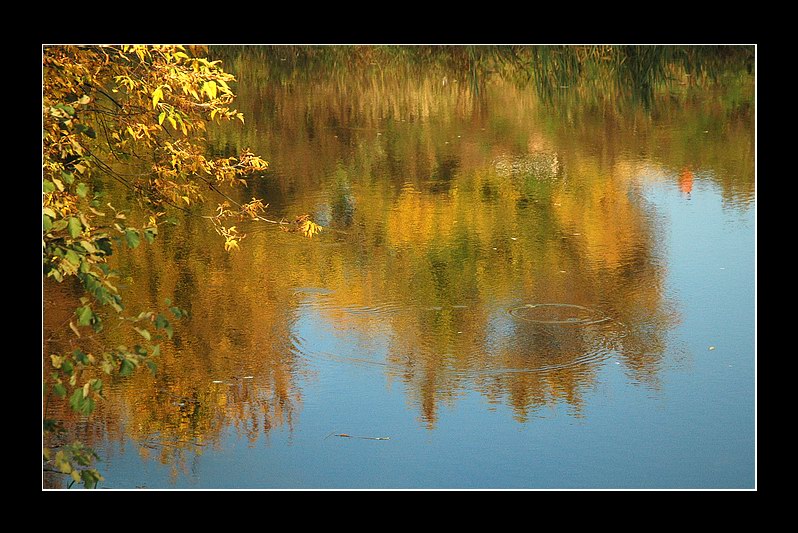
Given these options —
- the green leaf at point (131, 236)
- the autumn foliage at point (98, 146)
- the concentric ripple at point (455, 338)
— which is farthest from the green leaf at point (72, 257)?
the concentric ripple at point (455, 338)

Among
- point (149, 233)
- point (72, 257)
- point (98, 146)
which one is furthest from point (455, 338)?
point (72, 257)

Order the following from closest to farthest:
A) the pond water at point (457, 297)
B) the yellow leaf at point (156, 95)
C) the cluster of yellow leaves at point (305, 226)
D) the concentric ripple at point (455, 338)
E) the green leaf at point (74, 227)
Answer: the green leaf at point (74, 227)
the yellow leaf at point (156, 95)
the cluster of yellow leaves at point (305, 226)
the pond water at point (457, 297)
the concentric ripple at point (455, 338)

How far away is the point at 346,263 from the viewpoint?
16.7ft

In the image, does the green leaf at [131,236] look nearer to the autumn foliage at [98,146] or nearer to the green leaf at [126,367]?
the autumn foliage at [98,146]

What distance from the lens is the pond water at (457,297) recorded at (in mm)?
4027

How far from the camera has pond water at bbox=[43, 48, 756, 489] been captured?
403 centimetres

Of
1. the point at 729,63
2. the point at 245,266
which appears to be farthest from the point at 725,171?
the point at 245,266

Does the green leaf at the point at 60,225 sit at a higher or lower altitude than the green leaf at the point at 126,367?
higher

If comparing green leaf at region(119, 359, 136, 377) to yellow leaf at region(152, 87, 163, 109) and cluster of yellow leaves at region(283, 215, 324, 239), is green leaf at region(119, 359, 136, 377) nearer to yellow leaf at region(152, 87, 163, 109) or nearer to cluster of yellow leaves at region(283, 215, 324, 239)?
yellow leaf at region(152, 87, 163, 109)

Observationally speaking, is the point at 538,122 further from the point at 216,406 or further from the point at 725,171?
the point at 216,406

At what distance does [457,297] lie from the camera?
4.87m

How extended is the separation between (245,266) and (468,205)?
1.03 meters

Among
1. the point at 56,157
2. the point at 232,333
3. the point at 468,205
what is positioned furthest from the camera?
the point at 468,205

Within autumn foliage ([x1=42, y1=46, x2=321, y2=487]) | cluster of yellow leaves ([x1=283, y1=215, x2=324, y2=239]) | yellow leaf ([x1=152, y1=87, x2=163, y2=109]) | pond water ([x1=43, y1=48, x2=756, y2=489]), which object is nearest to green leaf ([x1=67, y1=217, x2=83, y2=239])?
autumn foliage ([x1=42, y1=46, x2=321, y2=487])
